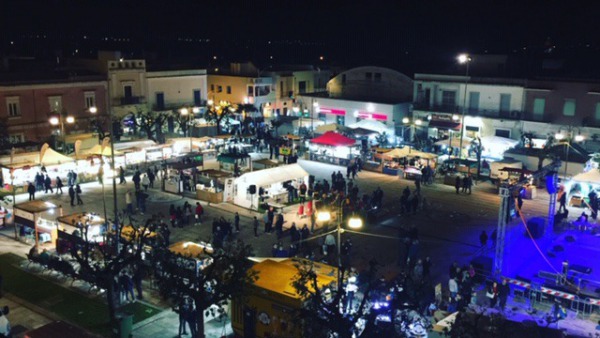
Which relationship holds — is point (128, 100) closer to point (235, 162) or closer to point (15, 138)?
point (15, 138)

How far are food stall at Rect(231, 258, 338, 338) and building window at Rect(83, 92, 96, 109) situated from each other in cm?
3285

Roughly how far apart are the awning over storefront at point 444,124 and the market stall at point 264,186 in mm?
16583

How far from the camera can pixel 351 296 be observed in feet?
46.5

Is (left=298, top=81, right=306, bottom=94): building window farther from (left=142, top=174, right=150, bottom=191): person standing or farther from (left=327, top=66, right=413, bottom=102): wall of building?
(left=142, top=174, right=150, bottom=191): person standing

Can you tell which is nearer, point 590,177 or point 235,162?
point 590,177

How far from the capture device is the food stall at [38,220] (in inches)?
864

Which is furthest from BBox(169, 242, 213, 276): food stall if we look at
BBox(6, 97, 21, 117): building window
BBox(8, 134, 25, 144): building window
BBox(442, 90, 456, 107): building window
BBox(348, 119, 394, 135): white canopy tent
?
BBox(442, 90, 456, 107): building window

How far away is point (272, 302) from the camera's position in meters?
14.3

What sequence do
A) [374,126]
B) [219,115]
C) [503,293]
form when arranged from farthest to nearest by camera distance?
1. [219,115]
2. [374,126]
3. [503,293]

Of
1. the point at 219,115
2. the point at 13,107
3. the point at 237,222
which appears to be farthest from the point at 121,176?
the point at 219,115

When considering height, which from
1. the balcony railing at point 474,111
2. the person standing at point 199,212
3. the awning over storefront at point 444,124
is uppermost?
the balcony railing at point 474,111

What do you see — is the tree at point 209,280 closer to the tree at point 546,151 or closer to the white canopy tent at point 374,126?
the tree at point 546,151

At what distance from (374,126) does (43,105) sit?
24274 mm

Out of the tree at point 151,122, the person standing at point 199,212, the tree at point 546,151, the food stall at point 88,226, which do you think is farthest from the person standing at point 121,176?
the tree at point 546,151
